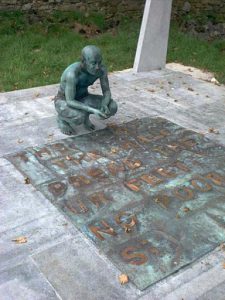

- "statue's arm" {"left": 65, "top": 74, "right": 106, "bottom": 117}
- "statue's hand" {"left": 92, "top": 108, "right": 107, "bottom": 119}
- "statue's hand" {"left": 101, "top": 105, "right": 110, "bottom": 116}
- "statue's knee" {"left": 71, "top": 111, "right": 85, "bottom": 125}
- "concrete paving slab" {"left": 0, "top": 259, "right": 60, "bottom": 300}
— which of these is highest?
"statue's arm" {"left": 65, "top": 74, "right": 106, "bottom": 117}

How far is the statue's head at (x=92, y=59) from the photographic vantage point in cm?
498

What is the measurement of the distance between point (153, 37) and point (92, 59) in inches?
152

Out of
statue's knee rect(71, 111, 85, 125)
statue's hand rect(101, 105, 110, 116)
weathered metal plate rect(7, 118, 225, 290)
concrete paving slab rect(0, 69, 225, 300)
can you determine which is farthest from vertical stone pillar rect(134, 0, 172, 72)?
statue's knee rect(71, 111, 85, 125)

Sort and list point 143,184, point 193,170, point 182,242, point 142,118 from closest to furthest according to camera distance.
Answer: point 182,242 < point 143,184 < point 193,170 < point 142,118

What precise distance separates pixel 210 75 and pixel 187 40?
2616 millimetres

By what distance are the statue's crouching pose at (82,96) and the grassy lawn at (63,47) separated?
2.17 meters

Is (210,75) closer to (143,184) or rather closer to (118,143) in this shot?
(118,143)

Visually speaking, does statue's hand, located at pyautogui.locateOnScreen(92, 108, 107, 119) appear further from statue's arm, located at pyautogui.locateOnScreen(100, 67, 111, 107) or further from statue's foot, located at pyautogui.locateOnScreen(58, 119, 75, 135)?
statue's foot, located at pyautogui.locateOnScreen(58, 119, 75, 135)

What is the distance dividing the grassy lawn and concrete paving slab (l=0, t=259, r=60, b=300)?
4.51 metres

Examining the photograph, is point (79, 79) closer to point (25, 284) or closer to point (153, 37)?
point (25, 284)

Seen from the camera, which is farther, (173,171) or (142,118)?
(142,118)

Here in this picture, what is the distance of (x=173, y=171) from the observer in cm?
482

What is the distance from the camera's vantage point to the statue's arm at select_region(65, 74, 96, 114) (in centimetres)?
524

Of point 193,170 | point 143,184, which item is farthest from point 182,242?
point 193,170
